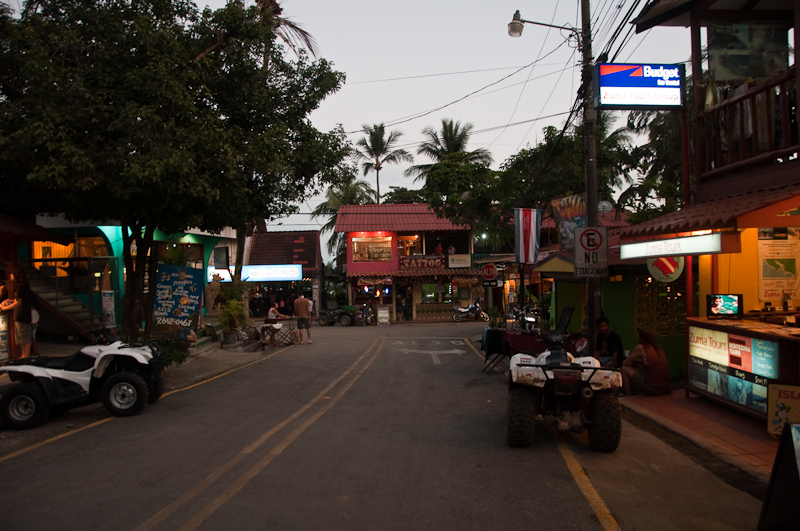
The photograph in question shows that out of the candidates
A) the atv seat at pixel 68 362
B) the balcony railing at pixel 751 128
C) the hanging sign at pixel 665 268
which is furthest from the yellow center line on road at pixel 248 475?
the balcony railing at pixel 751 128

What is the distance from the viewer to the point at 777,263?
9.20 metres

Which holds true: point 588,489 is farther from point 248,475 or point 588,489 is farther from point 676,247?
point 676,247

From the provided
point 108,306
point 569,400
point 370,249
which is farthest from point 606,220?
point 569,400

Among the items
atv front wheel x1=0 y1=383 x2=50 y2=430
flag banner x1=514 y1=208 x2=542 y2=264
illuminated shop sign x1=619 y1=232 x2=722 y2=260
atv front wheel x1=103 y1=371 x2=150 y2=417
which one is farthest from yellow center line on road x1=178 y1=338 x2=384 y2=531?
flag banner x1=514 y1=208 x2=542 y2=264

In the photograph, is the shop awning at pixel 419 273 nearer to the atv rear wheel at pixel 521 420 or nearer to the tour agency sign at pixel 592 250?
the tour agency sign at pixel 592 250

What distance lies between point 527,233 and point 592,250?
288 inches

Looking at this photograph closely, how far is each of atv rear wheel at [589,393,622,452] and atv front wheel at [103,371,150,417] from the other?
664 cm

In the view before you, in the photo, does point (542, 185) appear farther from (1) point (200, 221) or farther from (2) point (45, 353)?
(2) point (45, 353)

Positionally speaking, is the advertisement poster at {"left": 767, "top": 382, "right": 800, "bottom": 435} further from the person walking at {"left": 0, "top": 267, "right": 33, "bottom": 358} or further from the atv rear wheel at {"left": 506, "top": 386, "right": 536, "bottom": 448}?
the person walking at {"left": 0, "top": 267, "right": 33, "bottom": 358}

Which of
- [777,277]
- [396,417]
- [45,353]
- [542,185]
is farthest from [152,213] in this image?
[542,185]

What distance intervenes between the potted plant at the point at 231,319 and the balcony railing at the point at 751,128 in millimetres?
15204

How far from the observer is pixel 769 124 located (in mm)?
8609

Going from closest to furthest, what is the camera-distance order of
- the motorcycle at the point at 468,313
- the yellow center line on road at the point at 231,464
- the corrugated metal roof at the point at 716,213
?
the yellow center line on road at the point at 231,464 → the corrugated metal roof at the point at 716,213 → the motorcycle at the point at 468,313

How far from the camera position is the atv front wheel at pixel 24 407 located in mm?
8172
